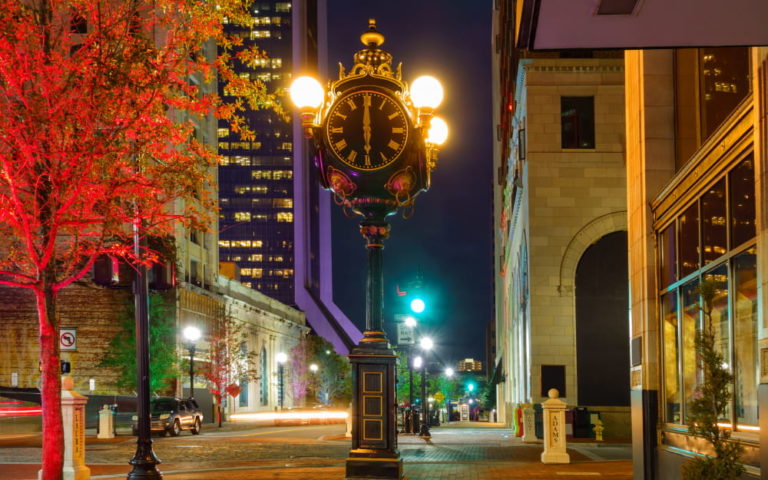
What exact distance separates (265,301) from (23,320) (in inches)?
1811

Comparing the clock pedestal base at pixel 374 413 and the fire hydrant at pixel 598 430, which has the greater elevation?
the clock pedestal base at pixel 374 413

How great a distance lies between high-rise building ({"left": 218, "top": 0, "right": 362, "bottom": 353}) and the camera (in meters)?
183

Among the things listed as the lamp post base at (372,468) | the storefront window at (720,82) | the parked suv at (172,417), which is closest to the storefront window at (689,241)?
the storefront window at (720,82)

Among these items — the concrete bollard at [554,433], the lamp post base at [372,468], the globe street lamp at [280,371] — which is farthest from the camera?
the globe street lamp at [280,371]

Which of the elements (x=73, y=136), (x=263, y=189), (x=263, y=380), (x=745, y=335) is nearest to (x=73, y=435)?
(x=73, y=136)

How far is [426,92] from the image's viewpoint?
13.8 metres

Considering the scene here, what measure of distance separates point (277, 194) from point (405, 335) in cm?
16674

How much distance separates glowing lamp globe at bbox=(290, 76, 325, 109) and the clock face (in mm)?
335

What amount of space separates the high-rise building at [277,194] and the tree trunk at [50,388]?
165 metres

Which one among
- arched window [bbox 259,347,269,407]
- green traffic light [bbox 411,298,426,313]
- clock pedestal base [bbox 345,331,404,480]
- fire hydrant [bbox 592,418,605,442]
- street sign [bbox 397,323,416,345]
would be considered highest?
green traffic light [bbox 411,298,426,313]

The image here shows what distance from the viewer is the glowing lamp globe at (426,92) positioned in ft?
45.1

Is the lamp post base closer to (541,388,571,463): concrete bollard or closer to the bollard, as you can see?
(541,388,571,463): concrete bollard

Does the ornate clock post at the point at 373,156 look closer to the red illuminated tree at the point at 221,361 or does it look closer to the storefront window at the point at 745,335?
the storefront window at the point at 745,335

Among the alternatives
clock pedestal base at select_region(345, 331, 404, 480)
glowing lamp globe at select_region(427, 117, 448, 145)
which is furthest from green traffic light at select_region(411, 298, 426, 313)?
clock pedestal base at select_region(345, 331, 404, 480)
